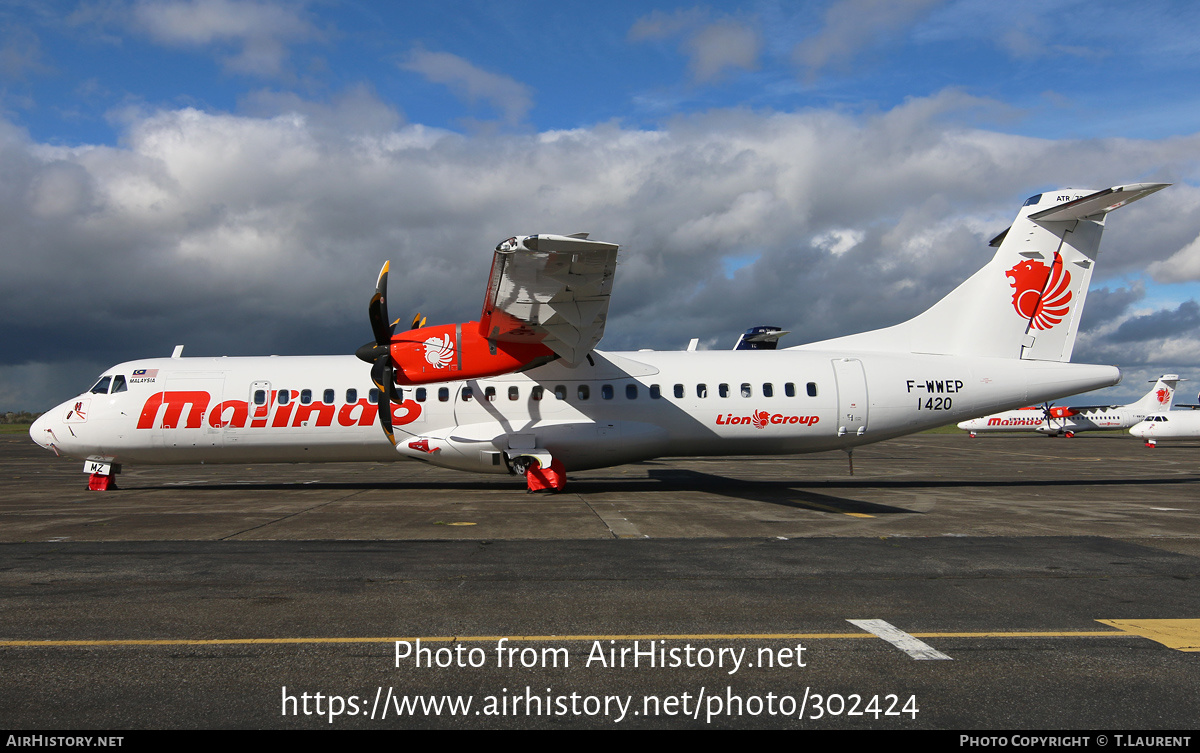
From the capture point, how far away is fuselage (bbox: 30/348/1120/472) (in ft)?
59.2

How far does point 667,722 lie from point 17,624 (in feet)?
20.1

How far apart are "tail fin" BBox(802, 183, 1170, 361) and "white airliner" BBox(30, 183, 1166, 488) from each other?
0.12ft

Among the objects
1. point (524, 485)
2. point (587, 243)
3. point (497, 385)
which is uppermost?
point (587, 243)

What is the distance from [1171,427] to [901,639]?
52.6m

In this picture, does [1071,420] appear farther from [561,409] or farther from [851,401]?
[561,409]

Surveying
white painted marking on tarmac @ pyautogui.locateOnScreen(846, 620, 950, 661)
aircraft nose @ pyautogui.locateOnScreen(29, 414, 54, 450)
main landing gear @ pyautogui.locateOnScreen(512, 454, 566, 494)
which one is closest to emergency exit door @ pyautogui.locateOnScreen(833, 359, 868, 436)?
main landing gear @ pyautogui.locateOnScreen(512, 454, 566, 494)

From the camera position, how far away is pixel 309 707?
14.7 ft

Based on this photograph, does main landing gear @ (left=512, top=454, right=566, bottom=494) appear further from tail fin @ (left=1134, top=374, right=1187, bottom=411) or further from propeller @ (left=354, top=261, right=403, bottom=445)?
tail fin @ (left=1134, top=374, right=1187, bottom=411)

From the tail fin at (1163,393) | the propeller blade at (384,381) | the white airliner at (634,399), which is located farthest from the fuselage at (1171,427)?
the propeller blade at (384,381)

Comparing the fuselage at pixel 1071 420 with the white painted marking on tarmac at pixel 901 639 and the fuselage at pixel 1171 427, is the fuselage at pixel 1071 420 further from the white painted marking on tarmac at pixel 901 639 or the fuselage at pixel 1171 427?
the white painted marking on tarmac at pixel 901 639

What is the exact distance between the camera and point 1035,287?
18547 mm
